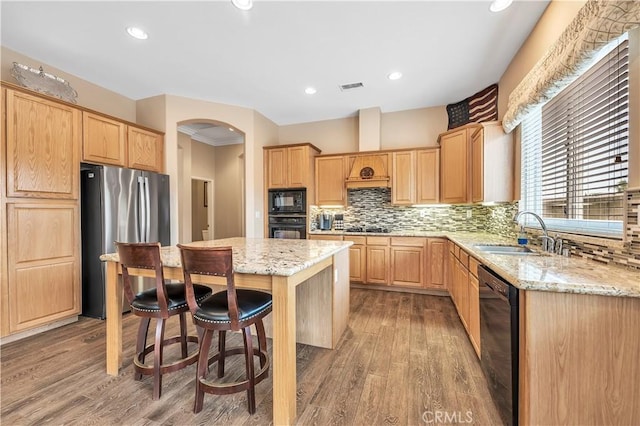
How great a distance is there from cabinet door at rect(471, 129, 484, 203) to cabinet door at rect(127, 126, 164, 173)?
13.7 feet

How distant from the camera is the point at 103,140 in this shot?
307 centimetres

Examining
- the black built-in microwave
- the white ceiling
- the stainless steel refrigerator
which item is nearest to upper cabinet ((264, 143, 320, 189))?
the black built-in microwave

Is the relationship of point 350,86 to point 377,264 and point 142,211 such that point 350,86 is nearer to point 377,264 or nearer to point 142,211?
point 377,264

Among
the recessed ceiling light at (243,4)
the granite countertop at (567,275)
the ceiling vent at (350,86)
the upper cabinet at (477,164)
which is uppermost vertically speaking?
the ceiling vent at (350,86)

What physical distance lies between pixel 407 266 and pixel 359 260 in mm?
714

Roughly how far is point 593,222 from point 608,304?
910mm

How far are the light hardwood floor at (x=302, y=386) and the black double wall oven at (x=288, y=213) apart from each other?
2167mm

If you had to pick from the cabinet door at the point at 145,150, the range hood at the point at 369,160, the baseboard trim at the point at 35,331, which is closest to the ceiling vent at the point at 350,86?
the range hood at the point at 369,160

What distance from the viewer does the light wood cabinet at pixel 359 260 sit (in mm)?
4090

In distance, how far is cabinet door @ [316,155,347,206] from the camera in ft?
14.8

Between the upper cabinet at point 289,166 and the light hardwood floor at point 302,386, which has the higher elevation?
the upper cabinet at point 289,166

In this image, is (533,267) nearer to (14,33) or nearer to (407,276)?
(407,276)

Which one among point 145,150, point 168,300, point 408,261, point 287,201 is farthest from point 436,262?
point 145,150

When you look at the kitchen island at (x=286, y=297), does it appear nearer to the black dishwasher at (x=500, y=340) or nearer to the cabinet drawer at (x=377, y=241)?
the black dishwasher at (x=500, y=340)
